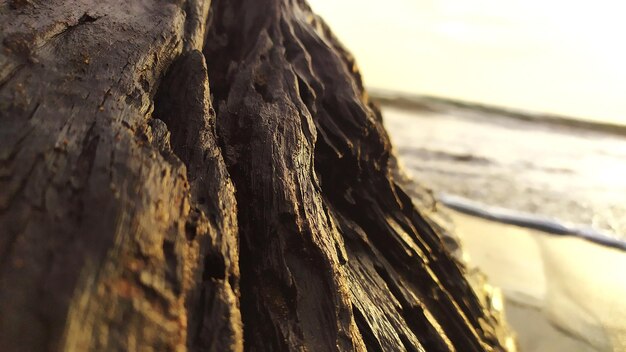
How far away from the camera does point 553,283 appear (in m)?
4.24

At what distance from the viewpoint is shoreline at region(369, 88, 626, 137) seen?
12391mm

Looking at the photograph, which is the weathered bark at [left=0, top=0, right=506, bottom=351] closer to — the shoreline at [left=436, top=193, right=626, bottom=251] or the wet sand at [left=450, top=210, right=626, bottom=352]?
the wet sand at [left=450, top=210, right=626, bottom=352]

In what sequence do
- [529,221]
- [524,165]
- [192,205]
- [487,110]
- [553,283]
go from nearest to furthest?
[192,205] < [553,283] < [529,221] < [524,165] < [487,110]

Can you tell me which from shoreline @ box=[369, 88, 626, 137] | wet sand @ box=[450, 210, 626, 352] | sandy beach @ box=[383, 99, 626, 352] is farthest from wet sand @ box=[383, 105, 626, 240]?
wet sand @ box=[450, 210, 626, 352]

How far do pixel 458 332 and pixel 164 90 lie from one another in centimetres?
197

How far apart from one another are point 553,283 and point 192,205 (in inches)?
143

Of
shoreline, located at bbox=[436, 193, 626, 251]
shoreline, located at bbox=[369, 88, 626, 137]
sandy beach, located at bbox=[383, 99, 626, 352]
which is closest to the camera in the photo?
sandy beach, located at bbox=[383, 99, 626, 352]

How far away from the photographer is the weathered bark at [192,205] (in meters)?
1.37

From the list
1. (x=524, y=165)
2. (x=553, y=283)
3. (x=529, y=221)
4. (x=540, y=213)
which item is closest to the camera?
(x=553, y=283)

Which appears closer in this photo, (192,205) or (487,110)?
(192,205)

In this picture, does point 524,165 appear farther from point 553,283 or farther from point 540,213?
point 553,283

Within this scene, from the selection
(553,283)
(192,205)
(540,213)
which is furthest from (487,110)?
(192,205)

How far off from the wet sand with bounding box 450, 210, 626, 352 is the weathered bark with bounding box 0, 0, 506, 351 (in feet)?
2.37

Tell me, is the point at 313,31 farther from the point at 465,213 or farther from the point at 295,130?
the point at 465,213
